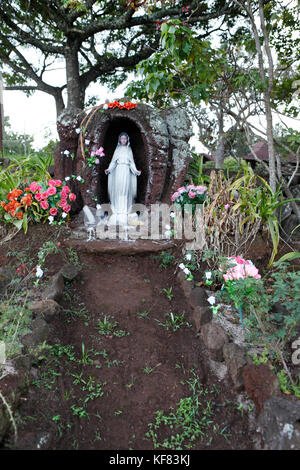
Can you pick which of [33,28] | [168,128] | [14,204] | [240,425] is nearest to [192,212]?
[168,128]

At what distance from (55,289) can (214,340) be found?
1491 millimetres

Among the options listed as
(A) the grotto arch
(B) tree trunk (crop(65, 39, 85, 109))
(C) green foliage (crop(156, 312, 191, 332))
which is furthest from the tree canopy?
(C) green foliage (crop(156, 312, 191, 332))

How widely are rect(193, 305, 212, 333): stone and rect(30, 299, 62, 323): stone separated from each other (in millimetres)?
1202

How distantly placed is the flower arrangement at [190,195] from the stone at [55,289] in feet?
5.87

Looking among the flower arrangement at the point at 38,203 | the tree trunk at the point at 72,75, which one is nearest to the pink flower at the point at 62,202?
the flower arrangement at the point at 38,203

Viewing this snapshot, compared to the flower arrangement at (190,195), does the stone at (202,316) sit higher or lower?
lower

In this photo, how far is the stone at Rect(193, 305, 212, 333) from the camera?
116 inches

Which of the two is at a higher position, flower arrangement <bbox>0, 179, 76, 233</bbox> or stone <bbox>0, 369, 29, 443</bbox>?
flower arrangement <bbox>0, 179, 76, 233</bbox>

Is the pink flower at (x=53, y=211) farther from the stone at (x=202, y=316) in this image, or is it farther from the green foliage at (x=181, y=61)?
the stone at (x=202, y=316)

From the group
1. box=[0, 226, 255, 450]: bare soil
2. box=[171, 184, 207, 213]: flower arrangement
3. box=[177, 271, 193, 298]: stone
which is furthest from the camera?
box=[171, 184, 207, 213]: flower arrangement

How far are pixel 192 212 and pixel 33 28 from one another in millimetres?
7667

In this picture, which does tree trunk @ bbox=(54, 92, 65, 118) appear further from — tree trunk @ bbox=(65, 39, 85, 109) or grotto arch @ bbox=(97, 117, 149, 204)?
grotto arch @ bbox=(97, 117, 149, 204)

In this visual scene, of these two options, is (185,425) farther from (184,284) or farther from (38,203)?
(38,203)

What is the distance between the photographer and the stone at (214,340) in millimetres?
2664
